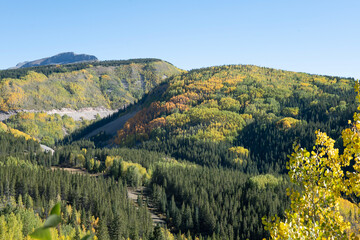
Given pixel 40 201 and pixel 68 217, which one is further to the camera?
pixel 40 201

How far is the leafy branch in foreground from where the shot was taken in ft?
46.9

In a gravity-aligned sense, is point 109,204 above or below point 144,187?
above

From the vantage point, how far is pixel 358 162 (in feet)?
45.5

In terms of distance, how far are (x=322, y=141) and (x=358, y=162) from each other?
2.07 meters

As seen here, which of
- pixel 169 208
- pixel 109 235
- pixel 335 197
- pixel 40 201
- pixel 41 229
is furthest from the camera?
pixel 169 208

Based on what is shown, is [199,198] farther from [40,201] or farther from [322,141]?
[322,141]

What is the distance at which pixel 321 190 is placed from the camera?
51.3 ft

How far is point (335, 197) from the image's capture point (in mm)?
15555

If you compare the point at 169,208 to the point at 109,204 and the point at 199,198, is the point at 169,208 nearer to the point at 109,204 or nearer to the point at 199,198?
the point at 199,198

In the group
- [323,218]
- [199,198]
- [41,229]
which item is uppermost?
[41,229]

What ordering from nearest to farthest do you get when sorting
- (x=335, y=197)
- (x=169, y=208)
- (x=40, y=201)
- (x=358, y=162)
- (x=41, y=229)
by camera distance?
1. (x=41, y=229)
2. (x=358, y=162)
3. (x=335, y=197)
4. (x=40, y=201)
5. (x=169, y=208)

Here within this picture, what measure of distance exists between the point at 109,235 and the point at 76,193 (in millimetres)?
32901

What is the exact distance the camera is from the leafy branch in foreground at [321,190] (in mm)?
14297

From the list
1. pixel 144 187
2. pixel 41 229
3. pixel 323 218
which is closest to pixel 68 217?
pixel 144 187
